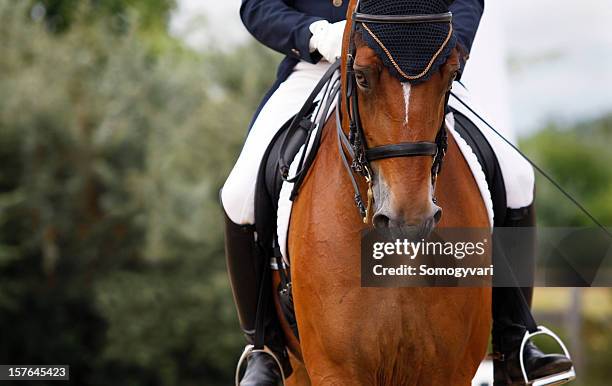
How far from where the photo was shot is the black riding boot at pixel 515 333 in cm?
561

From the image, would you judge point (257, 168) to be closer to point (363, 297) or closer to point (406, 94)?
point (363, 297)

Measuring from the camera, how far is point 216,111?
19828 millimetres

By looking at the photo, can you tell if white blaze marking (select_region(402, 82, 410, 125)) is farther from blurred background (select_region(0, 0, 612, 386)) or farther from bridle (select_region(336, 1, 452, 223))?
blurred background (select_region(0, 0, 612, 386))

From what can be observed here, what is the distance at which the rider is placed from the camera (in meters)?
5.51

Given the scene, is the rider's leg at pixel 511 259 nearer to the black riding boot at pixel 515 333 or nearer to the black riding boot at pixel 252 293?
the black riding boot at pixel 515 333

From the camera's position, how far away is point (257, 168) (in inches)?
219

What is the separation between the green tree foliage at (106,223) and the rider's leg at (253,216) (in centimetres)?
1159

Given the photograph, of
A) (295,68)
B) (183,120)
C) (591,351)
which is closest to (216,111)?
(183,120)

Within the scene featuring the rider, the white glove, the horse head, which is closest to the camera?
the horse head

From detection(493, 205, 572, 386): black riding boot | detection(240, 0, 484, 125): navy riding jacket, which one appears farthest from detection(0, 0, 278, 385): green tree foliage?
detection(493, 205, 572, 386): black riding boot

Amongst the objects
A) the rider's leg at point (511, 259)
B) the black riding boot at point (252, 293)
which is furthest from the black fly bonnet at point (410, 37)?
the black riding boot at point (252, 293)

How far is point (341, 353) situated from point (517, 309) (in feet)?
4.77

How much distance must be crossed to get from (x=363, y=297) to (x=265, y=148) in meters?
1.21

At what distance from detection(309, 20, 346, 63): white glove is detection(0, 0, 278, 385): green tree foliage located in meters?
12.6
